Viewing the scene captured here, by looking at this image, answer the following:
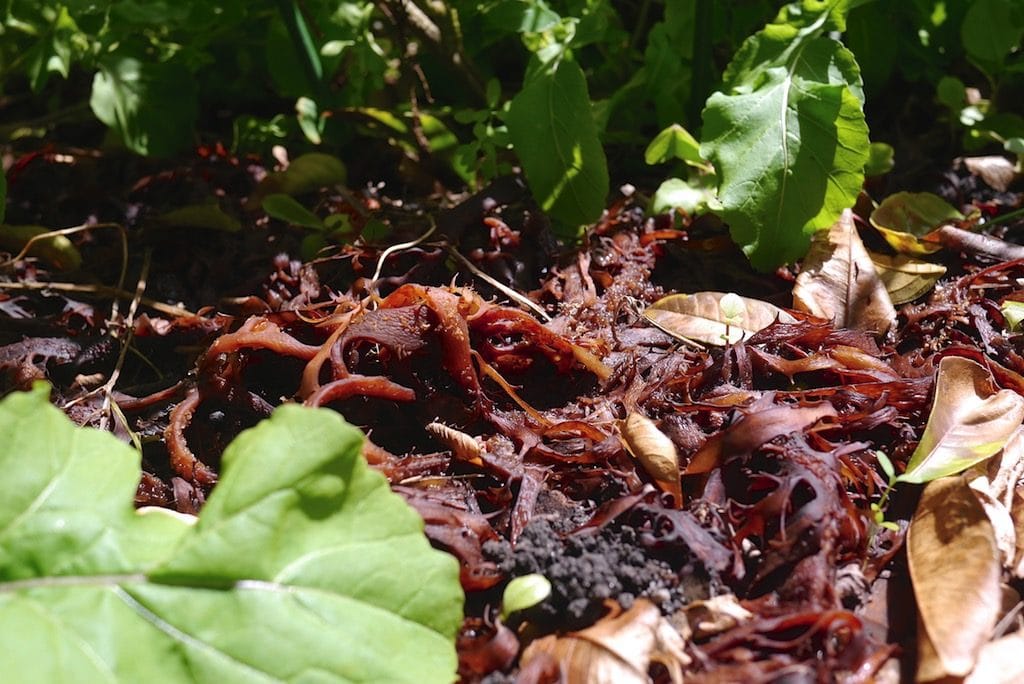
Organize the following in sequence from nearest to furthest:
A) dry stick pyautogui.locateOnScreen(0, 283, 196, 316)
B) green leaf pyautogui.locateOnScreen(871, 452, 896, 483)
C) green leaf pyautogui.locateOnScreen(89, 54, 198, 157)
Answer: green leaf pyautogui.locateOnScreen(871, 452, 896, 483) < dry stick pyautogui.locateOnScreen(0, 283, 196, 316) < green leaf pyautogui.locateOnScreen(89, 54, 198, 157)

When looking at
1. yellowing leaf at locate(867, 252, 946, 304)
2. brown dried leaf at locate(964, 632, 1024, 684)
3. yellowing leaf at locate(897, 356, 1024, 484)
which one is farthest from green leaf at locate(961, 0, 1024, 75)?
brown dried leaf at locate(964, 632, 1024, 684)

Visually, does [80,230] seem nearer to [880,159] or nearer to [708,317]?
[708,317]

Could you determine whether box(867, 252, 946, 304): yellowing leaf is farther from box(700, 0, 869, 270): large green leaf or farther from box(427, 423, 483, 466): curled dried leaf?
box(427, 423, 483, 466): curled dried leaf

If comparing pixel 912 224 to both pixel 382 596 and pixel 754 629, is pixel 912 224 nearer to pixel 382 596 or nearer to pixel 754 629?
pixel 754 629

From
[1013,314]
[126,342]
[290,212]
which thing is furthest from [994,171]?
[126,342]

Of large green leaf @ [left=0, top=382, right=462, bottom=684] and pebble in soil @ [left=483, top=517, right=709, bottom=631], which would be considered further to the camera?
pebble in soil @ [left=483, top=517, right=709, bottom=631]

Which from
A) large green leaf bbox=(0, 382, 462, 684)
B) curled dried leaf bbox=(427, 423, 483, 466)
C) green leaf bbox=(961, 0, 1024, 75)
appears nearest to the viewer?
large green leaf bbox=(0, 382, 462, 684)
